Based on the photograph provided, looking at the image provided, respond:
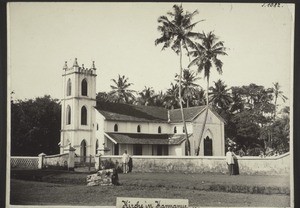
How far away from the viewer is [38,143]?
732cm

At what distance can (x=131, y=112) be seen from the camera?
7.54 meters

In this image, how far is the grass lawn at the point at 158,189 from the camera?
6.98 metres

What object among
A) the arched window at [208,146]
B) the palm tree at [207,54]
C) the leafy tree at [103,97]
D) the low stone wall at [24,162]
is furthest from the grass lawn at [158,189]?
the palm tree at [207,54]

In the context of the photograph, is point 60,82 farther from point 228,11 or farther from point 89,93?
point 228,11

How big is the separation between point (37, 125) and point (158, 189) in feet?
6.89

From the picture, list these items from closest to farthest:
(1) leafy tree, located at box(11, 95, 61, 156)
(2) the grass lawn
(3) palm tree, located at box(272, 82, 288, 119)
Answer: (3) palm tree, located at box(272, 82, 288, 119) → (2) the grass lawn → (1) leafy tree, located at box(11, 95, 61, 156)

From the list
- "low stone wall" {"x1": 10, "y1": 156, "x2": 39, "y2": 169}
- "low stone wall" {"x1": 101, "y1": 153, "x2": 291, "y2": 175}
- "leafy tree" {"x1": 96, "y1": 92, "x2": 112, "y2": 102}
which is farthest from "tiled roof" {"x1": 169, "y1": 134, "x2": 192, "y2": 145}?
"low stone wall" {"x1": 10, "y1": 156, "x2": 39, "y2": 169}

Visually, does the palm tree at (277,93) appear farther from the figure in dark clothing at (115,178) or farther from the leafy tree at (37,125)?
the leafy tree at (37,125)

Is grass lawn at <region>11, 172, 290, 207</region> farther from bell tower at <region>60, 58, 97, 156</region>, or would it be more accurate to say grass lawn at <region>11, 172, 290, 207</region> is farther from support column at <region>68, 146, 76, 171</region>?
bell tower at <region>60, 58, 97, 156</region>

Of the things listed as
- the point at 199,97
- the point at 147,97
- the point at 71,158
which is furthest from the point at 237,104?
the point at 71,158

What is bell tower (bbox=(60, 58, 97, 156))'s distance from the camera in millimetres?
7387

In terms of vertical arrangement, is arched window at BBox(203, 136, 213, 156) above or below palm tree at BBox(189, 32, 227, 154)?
below

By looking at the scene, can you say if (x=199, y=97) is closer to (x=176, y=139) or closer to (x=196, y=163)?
(x=176, y=139)

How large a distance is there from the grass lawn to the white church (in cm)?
40
